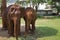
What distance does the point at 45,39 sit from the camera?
8930 millimetres

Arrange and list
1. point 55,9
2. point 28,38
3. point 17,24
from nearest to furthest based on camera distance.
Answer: point 17,24 < point 28,38 < point 55,9

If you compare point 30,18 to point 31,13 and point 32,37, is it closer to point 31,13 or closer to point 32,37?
point 31,13

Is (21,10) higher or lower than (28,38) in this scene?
higher

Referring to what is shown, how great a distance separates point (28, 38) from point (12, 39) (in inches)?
27.1

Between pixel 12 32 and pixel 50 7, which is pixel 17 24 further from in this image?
pixel 50 7

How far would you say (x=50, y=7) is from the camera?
25.6 meters

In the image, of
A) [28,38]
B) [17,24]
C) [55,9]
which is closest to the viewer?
[17,24]

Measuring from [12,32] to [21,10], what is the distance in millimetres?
1121

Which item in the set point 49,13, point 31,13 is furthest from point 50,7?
point 31,13

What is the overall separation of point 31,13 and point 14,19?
1093mm

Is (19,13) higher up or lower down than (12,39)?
higher up

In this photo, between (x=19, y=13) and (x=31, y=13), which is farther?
(x=31, y=13)

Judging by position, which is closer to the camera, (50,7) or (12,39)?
(12,39)

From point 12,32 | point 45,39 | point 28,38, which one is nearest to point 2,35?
point 12,32
